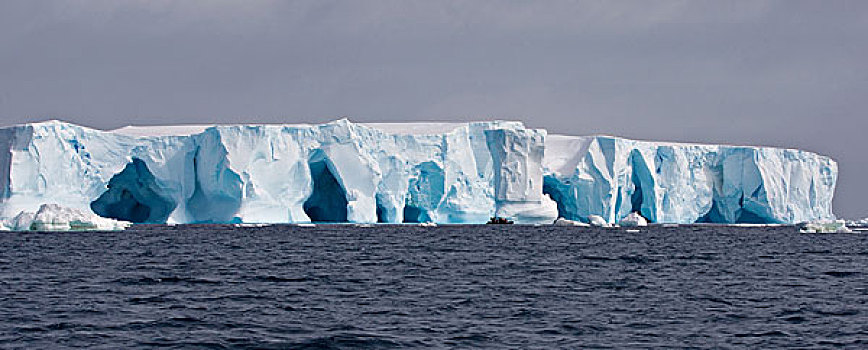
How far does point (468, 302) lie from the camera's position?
9.71 metres

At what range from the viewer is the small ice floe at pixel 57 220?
27312mm

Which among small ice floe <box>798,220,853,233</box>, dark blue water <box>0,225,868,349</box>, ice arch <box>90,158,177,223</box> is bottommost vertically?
small ice floe <box>798,220,853,233</box>

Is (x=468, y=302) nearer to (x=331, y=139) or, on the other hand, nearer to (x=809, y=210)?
(x=331, y=139)

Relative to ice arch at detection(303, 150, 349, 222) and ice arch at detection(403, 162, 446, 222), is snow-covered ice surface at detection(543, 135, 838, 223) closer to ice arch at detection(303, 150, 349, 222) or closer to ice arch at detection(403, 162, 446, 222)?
ice arch at detection(403, 162, 446, 222)

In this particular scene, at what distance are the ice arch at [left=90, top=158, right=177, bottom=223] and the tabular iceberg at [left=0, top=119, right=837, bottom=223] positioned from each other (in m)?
0.05

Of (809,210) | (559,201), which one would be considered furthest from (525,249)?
(809,210)

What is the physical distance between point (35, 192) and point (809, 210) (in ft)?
96.9

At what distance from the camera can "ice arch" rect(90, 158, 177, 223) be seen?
3241cm

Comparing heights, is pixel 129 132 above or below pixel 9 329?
above

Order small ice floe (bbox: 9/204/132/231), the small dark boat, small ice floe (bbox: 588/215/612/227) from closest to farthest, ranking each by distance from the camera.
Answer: small ice floe (bbox: 9/204/132/231) < small ice floe (bbox: 588/215/612/227) < the small dark boat

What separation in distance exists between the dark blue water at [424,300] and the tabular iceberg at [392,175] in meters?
12.9

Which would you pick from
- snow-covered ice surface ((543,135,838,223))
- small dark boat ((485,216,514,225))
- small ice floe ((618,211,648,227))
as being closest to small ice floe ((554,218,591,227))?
snow-covered ice surface ((543,135,838,223))

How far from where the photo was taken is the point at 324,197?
1442 inches

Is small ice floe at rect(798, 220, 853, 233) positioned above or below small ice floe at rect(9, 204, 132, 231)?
below
